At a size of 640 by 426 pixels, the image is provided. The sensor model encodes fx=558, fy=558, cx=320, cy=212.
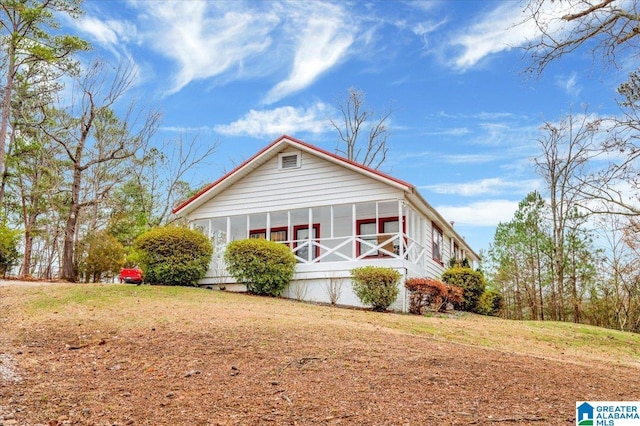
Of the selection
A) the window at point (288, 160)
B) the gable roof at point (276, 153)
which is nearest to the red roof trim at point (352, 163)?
the gable roof at point (276, 153)

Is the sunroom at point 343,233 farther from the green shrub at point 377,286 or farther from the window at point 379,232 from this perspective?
the green shrub at point 377,286

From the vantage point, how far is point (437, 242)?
2459 centimetres

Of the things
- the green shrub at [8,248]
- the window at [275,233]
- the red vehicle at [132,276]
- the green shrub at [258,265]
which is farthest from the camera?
the green shrub at [8,248]

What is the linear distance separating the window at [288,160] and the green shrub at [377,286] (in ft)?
17.5

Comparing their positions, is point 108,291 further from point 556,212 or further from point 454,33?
point 556,212

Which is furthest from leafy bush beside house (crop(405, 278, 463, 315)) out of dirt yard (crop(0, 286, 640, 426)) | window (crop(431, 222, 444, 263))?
dirt yard (crop(0, 286, 640, 426))

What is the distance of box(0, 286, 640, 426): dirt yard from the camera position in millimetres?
5945

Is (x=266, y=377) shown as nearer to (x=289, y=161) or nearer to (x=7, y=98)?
(x=289, y=161)

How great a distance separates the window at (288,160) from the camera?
20448 millimetres

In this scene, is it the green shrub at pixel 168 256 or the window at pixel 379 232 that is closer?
the green shrub at pixel 168 256

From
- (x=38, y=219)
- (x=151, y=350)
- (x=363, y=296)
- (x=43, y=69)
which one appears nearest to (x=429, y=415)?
(x=151, y=350)

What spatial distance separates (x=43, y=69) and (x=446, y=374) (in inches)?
973

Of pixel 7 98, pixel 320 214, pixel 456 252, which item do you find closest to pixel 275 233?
pixel 320 214

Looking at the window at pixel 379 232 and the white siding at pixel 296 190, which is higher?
the white siding at pixel 296 190
